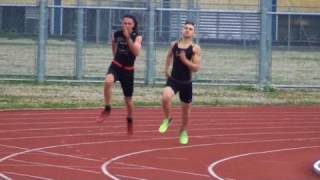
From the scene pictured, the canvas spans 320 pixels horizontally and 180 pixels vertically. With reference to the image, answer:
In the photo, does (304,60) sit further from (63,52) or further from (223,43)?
(63,52)

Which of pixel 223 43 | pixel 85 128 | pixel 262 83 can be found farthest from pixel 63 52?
pixel 85 128

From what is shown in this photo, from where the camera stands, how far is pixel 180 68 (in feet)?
40.7

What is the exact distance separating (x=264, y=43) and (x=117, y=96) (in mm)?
5043

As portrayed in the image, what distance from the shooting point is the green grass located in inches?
766

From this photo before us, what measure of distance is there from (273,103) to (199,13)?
5267 millimetres

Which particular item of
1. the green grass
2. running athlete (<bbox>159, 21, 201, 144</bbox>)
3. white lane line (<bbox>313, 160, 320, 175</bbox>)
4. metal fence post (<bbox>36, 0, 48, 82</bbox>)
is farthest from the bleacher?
white lane line (<bbox>313, 160, 320, 175</bbox>)

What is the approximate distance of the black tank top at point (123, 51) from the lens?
12773 millimetres

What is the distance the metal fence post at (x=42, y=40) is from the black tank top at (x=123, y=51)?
37.9ft

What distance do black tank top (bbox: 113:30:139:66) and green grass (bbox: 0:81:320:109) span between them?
562cm

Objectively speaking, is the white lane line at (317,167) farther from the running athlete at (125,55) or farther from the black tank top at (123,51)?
the black tank top at (123,51)

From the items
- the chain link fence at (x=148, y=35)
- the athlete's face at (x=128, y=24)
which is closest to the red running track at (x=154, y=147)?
the athlete's face at (x=128, y=24)

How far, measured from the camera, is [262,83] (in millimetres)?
24547

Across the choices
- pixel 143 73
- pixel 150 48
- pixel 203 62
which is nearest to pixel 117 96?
pixel 150 48

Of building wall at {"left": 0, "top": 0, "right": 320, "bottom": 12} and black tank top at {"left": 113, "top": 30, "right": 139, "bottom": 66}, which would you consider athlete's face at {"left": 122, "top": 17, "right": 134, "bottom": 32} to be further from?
building wall at {"left": 0, "top": 0, "right": 320, "bottom": 12}
